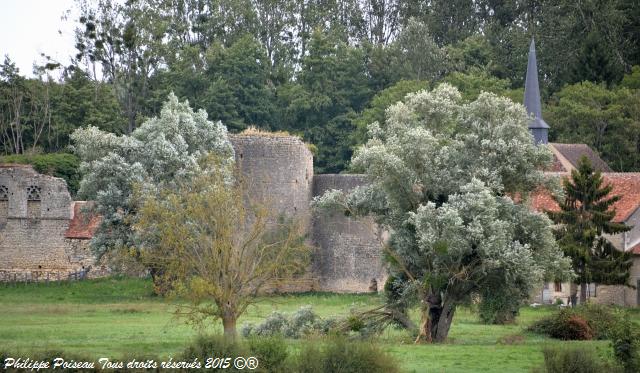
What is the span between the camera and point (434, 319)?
36.5 metres

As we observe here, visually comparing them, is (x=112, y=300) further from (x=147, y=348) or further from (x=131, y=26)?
(x=131, y=26)

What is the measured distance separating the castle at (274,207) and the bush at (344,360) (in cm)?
2455

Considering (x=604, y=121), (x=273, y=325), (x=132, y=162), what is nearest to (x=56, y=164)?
(x=132, y=162)

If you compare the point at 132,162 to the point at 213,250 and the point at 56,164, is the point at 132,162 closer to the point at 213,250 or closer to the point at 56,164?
the point at 56,164

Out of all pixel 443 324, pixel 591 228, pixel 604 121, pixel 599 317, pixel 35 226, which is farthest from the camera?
pixel 604 121

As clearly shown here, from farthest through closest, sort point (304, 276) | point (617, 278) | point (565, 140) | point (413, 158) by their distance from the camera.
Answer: point (565, 140) → point (304, 276) → point (617, 278) → point (413, 158)

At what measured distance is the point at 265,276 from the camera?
111 feet

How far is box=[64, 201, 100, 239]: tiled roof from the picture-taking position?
53.2 m

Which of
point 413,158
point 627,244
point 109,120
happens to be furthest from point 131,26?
point 413,158

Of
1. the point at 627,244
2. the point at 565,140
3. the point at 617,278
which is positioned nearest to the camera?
the point at 617,278

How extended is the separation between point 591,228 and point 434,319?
11.9 meters

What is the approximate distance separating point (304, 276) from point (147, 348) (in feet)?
70.6

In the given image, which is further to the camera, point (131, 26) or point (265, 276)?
point (131, 26)

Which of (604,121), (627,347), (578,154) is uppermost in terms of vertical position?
(604,121)
